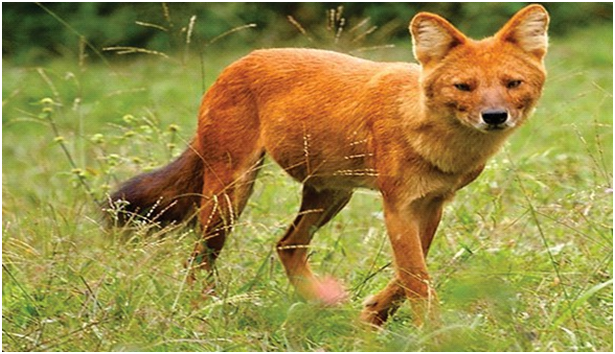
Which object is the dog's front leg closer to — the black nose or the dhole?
the dhole

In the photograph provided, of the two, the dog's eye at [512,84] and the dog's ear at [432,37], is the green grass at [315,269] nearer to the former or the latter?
the dog's eye at [512,84]

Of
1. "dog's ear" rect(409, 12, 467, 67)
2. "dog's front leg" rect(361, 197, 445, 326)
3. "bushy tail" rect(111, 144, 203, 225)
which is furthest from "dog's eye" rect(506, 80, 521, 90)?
"bushy tail" rect(111, 144, 203, 225)

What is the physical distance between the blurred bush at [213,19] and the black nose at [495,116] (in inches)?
324

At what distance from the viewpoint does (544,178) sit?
7.12 m

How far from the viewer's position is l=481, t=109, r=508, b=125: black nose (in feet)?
16.7

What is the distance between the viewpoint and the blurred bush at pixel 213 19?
13.6 m

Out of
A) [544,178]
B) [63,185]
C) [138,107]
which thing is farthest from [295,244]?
[138,107]

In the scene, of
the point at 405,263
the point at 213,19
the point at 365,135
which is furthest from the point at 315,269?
the point at 213,19

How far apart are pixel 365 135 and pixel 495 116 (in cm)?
76

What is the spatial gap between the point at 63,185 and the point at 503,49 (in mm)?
4734

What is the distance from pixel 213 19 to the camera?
13992 millimetres

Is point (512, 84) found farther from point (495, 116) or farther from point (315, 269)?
point (315, 269)

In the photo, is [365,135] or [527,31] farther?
[365,135]

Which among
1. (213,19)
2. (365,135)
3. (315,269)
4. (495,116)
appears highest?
(495,116)
